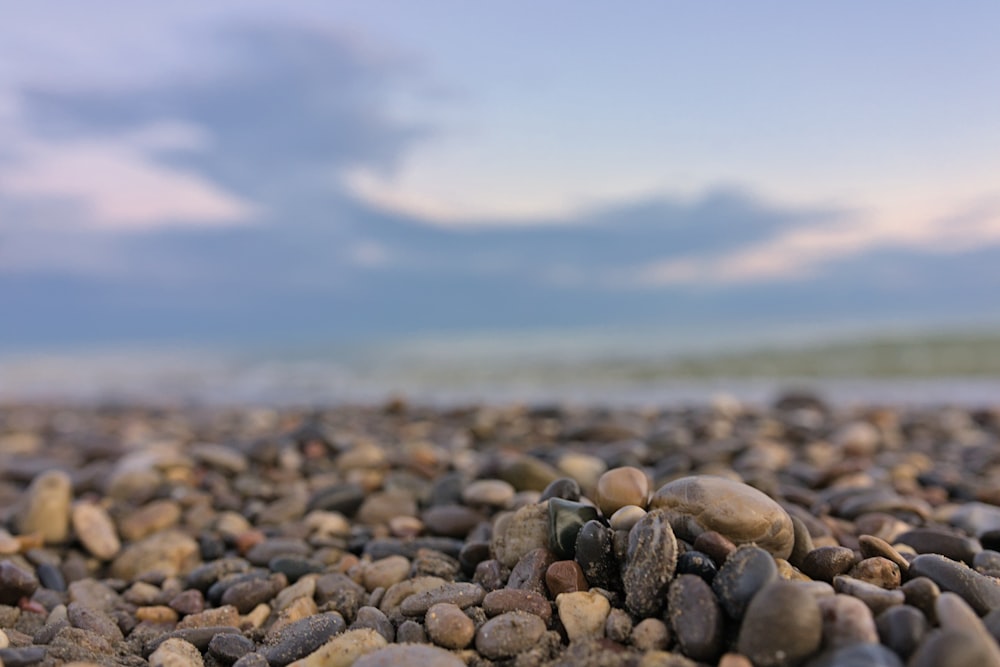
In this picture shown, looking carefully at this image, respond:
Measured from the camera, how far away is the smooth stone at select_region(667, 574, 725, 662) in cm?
166

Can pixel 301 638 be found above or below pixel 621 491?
below

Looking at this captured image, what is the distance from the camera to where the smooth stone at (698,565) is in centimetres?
183

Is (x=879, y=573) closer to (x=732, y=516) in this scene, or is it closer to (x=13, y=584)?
(x=732, y=516)

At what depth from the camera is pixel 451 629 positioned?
6.31 ft

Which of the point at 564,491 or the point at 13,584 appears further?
the point at 13,584

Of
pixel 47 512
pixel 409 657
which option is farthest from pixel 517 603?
pixel 47 512

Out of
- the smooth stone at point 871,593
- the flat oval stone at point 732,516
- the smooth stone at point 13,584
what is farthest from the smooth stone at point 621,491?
the smooth stone at point 13,584

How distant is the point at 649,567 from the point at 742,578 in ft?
0.76

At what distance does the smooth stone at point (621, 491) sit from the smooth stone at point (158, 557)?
6.19 feet

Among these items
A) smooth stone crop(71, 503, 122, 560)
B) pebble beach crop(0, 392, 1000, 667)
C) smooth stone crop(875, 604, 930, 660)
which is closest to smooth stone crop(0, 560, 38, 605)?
pebble beach crop(0, 392, 1000, 667)

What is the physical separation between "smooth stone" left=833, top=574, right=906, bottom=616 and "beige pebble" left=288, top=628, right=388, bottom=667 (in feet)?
3.94

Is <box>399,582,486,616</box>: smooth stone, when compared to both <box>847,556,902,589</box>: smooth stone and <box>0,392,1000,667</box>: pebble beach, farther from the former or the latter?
A: <box>847,556,902,589</box>: smooth stone

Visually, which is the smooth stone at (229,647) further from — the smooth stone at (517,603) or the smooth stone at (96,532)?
the smooth stone at (96,532)

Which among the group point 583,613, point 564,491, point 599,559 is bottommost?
point 583,613
